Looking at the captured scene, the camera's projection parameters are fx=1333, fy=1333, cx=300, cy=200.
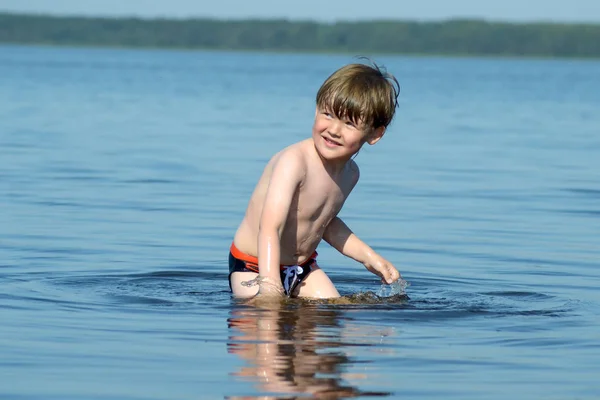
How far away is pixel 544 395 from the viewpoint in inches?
231

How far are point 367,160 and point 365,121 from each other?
12.9 meters

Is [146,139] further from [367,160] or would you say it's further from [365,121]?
[365,121]

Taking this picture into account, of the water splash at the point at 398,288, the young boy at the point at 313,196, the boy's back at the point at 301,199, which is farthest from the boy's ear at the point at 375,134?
the water splash at the point at 398,288

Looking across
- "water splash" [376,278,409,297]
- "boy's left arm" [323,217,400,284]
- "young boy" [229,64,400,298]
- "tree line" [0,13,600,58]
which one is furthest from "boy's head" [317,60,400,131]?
"tree line" [0,13,600,58]

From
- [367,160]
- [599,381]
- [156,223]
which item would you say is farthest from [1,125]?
[599,381]

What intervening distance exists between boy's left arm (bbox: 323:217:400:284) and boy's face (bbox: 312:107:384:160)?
755mm

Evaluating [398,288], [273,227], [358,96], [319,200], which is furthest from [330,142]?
[398,288]

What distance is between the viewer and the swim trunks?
7.87 m

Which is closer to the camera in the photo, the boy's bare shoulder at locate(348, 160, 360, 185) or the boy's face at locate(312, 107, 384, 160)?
the boy's face at locate(312, 107, 384, 160)

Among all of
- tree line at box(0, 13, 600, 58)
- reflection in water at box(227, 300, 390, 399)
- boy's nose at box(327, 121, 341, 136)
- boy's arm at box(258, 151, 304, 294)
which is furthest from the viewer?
tree line at box(0, 13, 600, 58)

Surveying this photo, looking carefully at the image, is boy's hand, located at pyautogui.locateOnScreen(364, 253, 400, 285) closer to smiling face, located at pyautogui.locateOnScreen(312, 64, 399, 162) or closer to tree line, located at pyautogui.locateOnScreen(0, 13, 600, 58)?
smiling face, located at pyautogui.locateOnScreen(312, 64, 399, 162)

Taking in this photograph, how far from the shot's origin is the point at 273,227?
283 inches

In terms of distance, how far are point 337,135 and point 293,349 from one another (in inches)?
53.4

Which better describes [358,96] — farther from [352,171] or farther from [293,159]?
[352,171]
